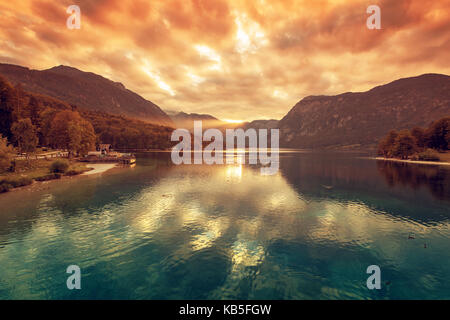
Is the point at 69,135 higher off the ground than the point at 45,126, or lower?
lower

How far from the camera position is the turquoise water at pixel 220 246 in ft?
53.6

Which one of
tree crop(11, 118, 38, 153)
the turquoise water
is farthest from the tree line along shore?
tree crop(11, 118, 38, 153)

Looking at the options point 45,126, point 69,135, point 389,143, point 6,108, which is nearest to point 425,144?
point 389,143

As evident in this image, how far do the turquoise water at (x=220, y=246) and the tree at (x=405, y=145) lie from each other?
111265 mm

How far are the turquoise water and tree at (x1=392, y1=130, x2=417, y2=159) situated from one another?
365ft

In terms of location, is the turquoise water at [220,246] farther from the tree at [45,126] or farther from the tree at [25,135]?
the tree at [45,126]

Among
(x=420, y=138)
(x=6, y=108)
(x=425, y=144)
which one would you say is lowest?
(x=425, y=144)

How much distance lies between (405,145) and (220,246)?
15913 centimetres

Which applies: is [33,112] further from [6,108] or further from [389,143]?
[389,143]

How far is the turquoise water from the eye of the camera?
1634 cm

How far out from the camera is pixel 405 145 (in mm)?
129125

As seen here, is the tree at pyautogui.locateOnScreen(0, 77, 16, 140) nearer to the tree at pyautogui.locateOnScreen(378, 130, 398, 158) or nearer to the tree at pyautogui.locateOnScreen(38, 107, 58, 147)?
the tree at pyautogui.locateOnScreen(38, 107, 58, 147)
